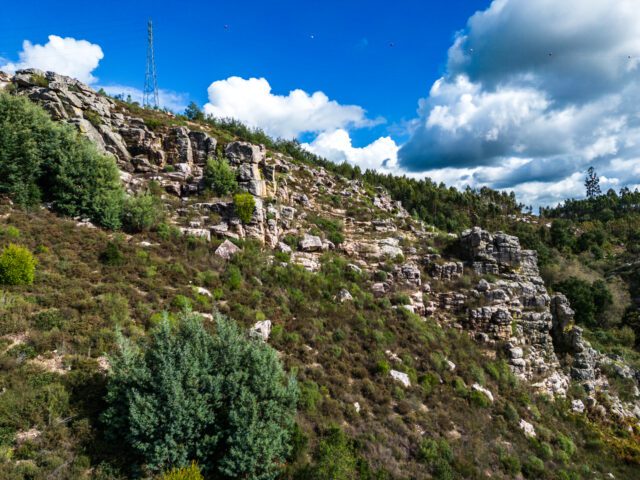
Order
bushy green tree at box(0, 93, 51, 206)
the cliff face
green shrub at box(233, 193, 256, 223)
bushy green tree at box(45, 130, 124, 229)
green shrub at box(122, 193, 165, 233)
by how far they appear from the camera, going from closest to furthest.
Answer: bushy green tree at box(0, 93, 51, 206), bushy green tree at box(45, 130, 124, 229), green shrub at box(122, 193, 165, 233), the cliff face, green shrub at box(233, 193, 256, 223)

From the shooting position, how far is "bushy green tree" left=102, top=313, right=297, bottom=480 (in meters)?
9.31

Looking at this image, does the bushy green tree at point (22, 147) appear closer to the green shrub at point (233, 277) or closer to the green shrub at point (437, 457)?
the green shrub at point (233, 277)

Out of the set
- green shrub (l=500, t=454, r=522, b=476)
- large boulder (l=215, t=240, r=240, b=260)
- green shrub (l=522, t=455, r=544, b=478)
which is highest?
large boulder (l=215, t=240, r=240, b=260)

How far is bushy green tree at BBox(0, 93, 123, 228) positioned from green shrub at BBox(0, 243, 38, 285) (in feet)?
22.7

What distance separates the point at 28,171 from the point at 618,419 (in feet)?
146

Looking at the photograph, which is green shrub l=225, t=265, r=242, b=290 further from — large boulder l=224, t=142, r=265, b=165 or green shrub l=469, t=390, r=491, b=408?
green shrub l=469, t=390, r=491, b=408

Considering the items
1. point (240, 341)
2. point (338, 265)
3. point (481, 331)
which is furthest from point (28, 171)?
point (481, 331)

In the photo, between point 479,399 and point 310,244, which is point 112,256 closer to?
point 310,244

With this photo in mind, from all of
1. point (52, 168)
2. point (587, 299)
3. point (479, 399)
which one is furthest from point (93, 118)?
point (587, 299)

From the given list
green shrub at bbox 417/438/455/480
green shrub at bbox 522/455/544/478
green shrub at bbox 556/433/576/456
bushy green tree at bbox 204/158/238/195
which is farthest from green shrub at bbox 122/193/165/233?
green shrub at bbox 556/433/576/456

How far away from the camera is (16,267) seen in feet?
43.5

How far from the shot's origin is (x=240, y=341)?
12.0 metres

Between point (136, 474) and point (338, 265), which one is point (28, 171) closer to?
point (136, 474)

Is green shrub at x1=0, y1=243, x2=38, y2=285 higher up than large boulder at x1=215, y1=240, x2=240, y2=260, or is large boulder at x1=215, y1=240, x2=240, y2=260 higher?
large boulder at x1=215, y1=240, x2=240, y2=260
